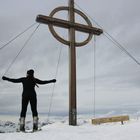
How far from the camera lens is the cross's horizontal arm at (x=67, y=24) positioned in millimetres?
15656

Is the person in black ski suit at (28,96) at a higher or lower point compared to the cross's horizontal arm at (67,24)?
lower

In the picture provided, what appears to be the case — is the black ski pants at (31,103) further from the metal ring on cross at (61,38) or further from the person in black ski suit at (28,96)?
the metal ring on cross at (61,38)

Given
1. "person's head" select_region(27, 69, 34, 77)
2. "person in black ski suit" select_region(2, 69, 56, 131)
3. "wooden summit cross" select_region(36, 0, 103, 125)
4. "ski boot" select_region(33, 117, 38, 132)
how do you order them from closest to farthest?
1. "ski boot" select_region(33, 117, 38, 132)
2. "person in black ski suit" select_region(2, 69, 56, 131)
3. "person's head" select_region(27, 69, 34, 77)
4. "wooden summit cross" select_region(36, 0, 103, 125)

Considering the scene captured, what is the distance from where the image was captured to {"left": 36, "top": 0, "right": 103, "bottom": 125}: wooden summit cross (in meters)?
15.4

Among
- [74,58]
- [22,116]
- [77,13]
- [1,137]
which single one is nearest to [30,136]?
[1,137]

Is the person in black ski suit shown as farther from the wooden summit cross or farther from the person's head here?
the wooden summit cross

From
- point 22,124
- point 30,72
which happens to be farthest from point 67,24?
point 22,124

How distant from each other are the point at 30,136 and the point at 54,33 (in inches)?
251

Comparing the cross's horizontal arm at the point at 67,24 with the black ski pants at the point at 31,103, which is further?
the cross's horizontal arm at the point at 67,24

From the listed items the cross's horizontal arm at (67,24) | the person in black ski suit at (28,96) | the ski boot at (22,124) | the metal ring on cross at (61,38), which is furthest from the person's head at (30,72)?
the cross's horizontal arm at (67,24)

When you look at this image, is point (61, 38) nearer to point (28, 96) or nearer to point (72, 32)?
point (72, 32)

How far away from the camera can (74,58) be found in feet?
52.3

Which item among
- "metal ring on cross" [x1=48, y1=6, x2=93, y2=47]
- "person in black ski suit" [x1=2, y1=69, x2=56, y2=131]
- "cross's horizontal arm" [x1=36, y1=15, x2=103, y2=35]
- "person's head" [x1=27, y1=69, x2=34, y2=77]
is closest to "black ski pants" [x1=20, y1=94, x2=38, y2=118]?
"person in black ski suit" [x1=2, y1=69, x2=56, y2=131]

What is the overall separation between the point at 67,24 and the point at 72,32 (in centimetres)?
45
